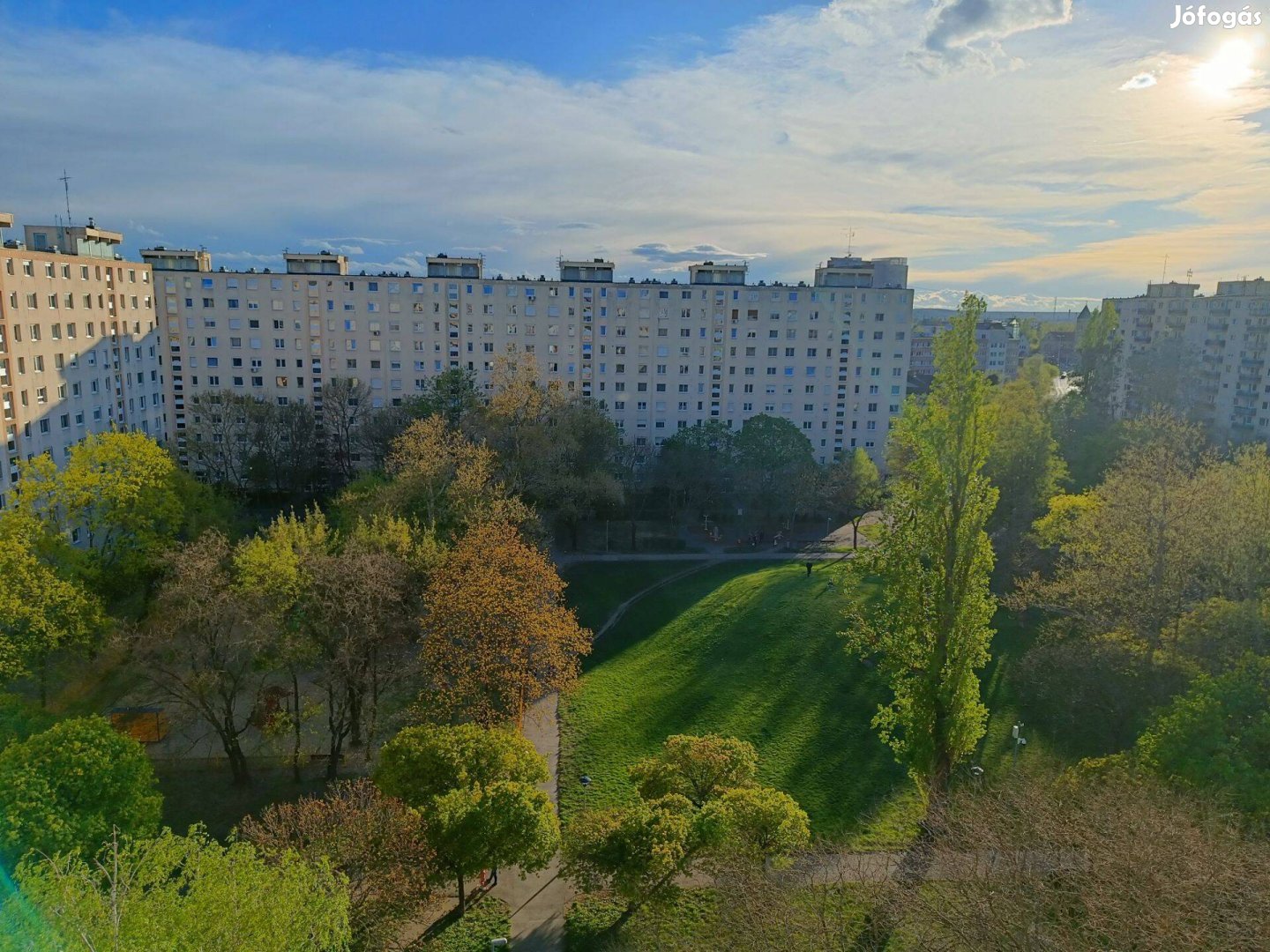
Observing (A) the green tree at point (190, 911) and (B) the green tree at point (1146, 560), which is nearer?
(A) the green tree at point (190, 911)

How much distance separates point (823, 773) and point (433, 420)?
25226 mm

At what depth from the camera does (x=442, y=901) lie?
2162cm

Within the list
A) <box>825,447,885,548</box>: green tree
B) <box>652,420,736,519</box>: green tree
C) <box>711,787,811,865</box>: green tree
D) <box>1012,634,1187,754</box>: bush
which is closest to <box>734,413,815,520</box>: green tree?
<box>652,420,736,519</box>: green tree

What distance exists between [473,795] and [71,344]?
140 ft

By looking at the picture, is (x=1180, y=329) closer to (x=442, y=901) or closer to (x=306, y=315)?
(x=306, y=315)

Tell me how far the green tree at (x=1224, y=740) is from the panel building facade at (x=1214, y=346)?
189 feet

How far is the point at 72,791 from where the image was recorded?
20047mm

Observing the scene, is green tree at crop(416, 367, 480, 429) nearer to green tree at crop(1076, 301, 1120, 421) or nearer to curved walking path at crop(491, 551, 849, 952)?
curved walking path at crop(491, 551, 849, 952)

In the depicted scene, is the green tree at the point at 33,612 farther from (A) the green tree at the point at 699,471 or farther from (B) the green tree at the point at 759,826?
(A) the green tree at the point at 699,471

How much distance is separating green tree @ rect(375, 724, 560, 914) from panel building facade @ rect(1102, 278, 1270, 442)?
6830cm

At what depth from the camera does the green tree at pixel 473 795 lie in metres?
19.6

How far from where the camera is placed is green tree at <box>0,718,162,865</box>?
1888cm

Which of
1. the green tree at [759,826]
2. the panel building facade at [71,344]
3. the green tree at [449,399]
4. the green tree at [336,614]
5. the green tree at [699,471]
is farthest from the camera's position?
the green tree at [699,471]

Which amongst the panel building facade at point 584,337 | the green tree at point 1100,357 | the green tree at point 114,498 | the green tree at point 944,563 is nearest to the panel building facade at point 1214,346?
the green tree at point 1100,357
